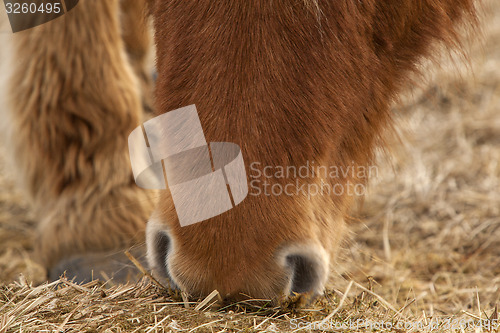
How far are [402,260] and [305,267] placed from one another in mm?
1197

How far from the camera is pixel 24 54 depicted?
6.94 feet

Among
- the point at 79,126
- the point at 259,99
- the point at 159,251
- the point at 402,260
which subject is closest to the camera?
the point at 259,99

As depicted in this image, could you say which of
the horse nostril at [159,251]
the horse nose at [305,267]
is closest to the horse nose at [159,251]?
the horse nostril at [159,251]

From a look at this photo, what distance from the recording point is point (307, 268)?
1280 millimetres

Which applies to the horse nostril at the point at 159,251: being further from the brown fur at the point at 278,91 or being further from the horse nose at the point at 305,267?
the horse nose at the point at 305,267

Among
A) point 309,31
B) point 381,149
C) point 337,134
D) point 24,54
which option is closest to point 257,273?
point 337,134

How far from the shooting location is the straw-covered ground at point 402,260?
4.45 feet

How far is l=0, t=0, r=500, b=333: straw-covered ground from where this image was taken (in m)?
1.36

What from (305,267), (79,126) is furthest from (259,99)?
(79,126)

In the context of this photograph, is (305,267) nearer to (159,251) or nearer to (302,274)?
(302,274)

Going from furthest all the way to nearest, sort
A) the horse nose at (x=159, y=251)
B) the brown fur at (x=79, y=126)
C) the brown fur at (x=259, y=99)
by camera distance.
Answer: the brown fur at (x=79, y=126) < the horse nose at (x=159, y=251) < the brown fur at (x=259, y=99)

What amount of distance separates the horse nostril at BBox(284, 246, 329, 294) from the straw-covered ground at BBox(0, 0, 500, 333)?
0.07 meters

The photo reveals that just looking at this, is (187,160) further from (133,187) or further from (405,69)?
(133,187)

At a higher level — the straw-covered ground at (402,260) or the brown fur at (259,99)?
the brown fur at (259,99)
